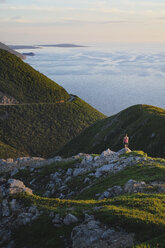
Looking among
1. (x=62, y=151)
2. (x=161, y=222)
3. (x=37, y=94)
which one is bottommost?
(x=62, y=151)

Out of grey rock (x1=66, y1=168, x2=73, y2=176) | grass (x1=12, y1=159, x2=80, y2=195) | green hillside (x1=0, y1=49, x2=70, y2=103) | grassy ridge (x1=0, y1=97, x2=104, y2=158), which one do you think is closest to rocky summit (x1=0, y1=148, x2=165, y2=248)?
grey rock (x1=66, y1=168, x2=73, y2=176)

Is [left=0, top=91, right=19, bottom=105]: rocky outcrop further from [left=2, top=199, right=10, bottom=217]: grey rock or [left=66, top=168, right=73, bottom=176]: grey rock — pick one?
[left=2, top=199, right=10, bottom=217]: grey rock

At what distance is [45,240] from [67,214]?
1.63 meters

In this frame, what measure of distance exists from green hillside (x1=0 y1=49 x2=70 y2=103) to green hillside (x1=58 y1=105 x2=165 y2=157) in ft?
225

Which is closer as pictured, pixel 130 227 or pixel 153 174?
pixel 130 227

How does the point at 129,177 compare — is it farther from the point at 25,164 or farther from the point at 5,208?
the point at 25,164

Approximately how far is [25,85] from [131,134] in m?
103

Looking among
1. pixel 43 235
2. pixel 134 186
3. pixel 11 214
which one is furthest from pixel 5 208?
pixel 134 186

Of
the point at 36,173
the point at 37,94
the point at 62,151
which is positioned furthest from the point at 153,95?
the point at 36,173

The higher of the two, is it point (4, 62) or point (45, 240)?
point (4, 62)

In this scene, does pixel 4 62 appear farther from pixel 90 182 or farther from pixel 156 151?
pixel 90 182

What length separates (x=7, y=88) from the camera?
13250cm

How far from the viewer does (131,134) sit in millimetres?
54500

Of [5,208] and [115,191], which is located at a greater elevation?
[5,208]
